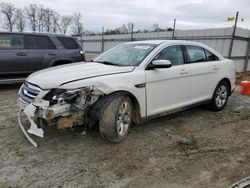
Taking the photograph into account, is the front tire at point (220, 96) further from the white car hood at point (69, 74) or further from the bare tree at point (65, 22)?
the bare tree at point (65, 22)

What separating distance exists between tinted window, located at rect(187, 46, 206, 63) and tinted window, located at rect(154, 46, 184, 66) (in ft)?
0.93

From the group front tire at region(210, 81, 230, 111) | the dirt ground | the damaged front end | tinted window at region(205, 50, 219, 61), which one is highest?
tinted window at region(205, 50, 219, 61)

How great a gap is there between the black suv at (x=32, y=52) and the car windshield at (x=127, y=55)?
3261mm

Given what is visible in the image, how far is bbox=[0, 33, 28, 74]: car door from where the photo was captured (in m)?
7.01

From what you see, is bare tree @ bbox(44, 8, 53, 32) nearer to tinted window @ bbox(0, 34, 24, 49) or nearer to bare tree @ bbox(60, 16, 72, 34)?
bare tree @ bbox(60, 16, 72, 34)

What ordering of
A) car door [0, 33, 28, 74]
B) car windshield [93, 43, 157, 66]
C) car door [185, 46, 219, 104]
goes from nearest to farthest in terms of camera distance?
car windshield [93, 43, 157, 66] < car door [185, 46, 219, 104] < car door [0, 33, 28, 74]

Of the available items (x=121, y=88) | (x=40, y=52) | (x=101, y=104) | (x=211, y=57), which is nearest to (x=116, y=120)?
(x=101, y=104)

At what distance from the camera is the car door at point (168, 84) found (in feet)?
13.4

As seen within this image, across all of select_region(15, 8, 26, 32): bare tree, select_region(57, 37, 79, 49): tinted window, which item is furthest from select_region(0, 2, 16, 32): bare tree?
select_region(57, 37, 79, 49): tinted window

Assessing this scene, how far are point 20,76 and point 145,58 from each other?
4695mm

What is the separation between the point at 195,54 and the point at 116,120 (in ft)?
8.06

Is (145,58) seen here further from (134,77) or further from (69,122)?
(69,122)

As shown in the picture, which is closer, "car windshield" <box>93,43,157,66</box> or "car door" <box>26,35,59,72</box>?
"car windshield" <box>93,43,157,66</box>

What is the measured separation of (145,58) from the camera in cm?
413
